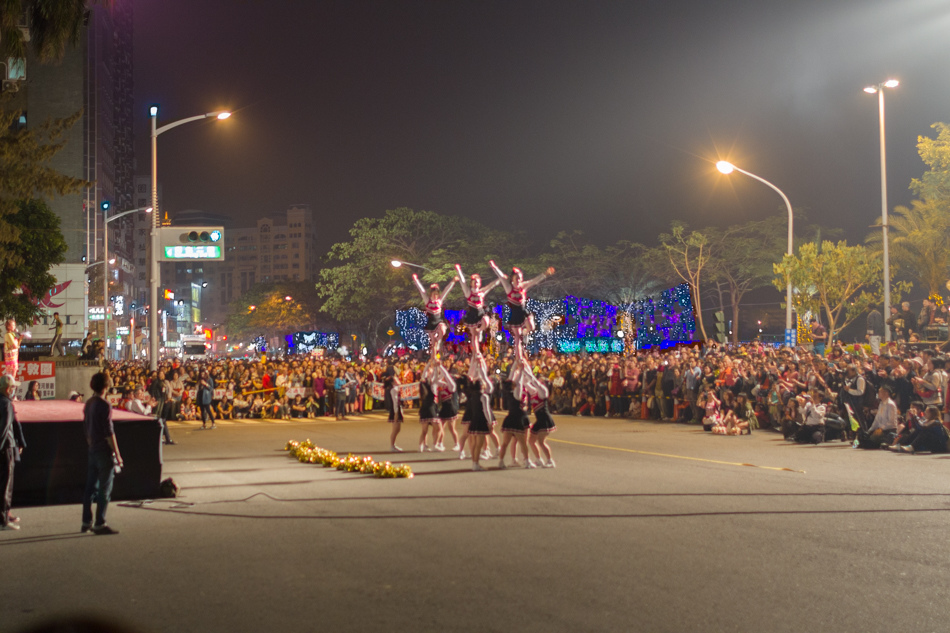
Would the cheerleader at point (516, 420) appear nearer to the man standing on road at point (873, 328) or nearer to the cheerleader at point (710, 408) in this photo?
the cheerleader at point (710, 408)

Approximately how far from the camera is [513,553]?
7.76 meters

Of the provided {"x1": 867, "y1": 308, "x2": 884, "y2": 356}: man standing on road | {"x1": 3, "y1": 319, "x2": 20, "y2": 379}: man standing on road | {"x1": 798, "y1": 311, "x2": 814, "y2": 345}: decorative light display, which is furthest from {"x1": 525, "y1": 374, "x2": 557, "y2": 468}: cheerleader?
{"x1": 798, "y1": 311, "x2": 814, "y2": 345}: decorative light display

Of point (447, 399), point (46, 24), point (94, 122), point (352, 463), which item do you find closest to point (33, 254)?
point (46, 24)

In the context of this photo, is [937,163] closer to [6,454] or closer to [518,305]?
[518,305]

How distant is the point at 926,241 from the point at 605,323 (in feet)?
49.8

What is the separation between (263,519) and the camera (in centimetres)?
959

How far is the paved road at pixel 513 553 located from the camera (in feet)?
19.5

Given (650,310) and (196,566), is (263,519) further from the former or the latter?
(650,310)

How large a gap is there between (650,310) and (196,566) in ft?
115

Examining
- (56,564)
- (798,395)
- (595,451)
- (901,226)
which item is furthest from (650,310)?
(56,564)

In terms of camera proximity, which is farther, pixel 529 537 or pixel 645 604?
pixel 529 537

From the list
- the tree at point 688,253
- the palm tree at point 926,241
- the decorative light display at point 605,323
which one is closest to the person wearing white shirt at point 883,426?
the decorative light display at point 605,323

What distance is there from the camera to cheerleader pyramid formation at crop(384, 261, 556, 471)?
1380 cm

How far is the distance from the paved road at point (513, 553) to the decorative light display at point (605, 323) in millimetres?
23917
